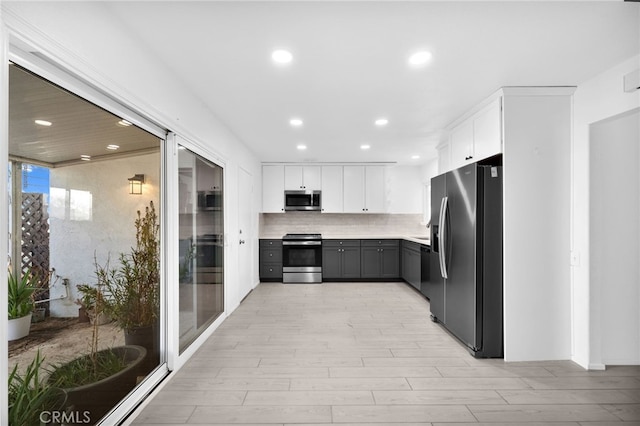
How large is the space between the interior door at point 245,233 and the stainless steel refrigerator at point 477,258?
292cm

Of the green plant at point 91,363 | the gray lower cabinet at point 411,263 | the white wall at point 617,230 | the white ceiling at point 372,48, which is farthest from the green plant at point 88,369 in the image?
the gray lower cabinet at point 411,263

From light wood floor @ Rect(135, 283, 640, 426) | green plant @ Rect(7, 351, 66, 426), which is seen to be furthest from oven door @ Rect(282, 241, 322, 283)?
green plant @ Rect(7, 351, 66, 426)

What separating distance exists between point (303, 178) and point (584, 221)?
4702mm

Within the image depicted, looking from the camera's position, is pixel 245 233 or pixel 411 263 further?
pixel 411 263

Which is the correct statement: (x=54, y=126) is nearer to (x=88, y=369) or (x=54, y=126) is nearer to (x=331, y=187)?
(x=88, y=369)

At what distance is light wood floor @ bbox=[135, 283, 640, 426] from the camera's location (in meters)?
2.07

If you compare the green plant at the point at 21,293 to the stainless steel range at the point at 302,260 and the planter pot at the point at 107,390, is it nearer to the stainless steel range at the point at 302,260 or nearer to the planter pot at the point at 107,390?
the planter pot at the point at 107,390

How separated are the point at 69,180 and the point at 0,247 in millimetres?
530

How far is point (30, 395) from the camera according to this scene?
4.75ft

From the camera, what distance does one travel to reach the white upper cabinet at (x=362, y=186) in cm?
662

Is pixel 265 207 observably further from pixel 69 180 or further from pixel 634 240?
pixel 634 240

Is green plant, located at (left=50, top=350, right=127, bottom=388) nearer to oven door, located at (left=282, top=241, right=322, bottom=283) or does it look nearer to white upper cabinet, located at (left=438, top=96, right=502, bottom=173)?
white upper cabinet, located at (left=438, top=96, right=502, bottom=173)

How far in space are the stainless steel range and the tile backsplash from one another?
66 centimetres

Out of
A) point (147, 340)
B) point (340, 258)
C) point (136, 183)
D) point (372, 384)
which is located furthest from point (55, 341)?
point (340, 258)
